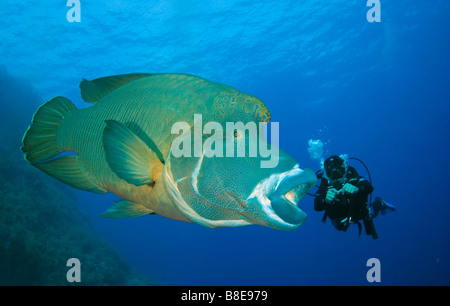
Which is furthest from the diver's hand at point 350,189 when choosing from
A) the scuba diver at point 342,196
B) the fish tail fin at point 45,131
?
the fish tail fin at point 45,131

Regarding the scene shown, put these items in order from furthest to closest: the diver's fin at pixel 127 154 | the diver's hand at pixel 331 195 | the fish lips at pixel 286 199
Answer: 1. the diver's hand at pixel 331 195
2. the diver's fin at pixel 127 154
3. the fish lips at pixel 286 199

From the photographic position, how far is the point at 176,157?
1.20 meters

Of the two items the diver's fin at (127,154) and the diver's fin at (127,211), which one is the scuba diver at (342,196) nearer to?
the diver's fin at (127,211)

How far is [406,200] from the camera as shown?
Answer: 78375 millimetres

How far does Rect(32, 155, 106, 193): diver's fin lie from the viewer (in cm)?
173

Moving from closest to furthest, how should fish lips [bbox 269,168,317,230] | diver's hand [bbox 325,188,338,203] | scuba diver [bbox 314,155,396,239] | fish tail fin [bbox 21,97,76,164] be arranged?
fish lips [bbox 269,168,317,230]
fish tail fin [bbox 21,97,76,164]
diver's hand [bbox 325,188,338,203]
scuba diver [bbox 314,155,396,239]

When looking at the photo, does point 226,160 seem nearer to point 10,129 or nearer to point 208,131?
point 208,131

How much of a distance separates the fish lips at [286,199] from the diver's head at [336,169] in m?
4.58

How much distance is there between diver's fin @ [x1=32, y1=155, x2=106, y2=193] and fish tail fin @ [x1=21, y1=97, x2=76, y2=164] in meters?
0.09

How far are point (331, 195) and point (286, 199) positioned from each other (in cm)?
425

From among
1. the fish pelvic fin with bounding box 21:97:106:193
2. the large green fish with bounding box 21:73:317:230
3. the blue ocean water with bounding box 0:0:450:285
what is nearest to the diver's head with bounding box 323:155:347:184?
the large green fish with bounding box 21:73:317:230

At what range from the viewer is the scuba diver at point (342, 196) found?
4.91 metres

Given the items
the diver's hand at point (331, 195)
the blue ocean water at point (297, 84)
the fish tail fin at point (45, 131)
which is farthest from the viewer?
the blue ocean water at point (297, 84)

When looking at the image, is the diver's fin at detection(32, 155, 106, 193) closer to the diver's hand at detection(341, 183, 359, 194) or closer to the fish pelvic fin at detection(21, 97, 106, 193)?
the fish pelvic fin at detection(21, 97, 106, 193)
